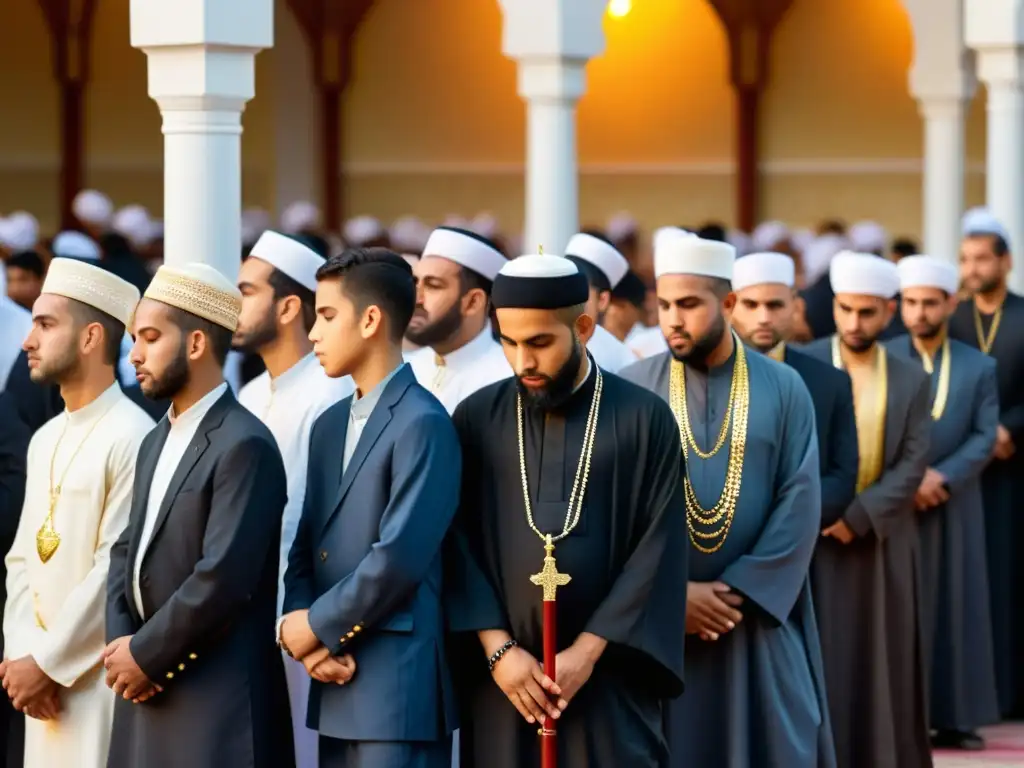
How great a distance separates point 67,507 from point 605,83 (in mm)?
13782

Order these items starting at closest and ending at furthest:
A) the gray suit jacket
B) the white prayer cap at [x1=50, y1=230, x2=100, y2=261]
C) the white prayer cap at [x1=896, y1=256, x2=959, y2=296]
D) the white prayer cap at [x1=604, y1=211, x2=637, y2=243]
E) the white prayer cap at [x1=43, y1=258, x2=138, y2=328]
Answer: the white prayer cap at [x1=43, y1=258, x2=138, y2=328] → the gray suit jacket → the white prayer cap at [x1=896, y1=256, x2=959, y2=296] → the white prayer cap at [x1=50, y1=230, x2=100, y2=261] → the white prayer cap at [x1=604, y1=211, x2=637, y2=243]

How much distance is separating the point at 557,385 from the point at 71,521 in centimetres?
149

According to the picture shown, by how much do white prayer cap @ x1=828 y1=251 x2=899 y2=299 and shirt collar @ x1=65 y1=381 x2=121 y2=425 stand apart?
288cm

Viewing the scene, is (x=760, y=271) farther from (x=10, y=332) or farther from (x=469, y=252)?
(x=10, y=332)

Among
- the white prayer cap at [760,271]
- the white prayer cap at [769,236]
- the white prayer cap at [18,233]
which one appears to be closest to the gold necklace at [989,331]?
the white prayer cap at [760,271]

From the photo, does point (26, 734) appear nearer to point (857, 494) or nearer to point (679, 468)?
point (679, 468)

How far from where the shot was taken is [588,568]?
5.23 metres

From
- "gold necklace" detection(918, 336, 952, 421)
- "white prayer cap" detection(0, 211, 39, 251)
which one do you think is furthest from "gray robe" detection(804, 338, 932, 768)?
"white prayer cap" detection(0, 211, 39, 251)

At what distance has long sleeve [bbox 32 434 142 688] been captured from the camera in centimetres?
576

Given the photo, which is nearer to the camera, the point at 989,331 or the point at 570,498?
the point at 570,498

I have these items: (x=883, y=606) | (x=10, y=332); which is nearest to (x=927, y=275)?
(x=883, y=606)

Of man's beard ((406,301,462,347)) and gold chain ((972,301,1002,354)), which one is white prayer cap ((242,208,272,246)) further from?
man's beard ((406,301,462,347))

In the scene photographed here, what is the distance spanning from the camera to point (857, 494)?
299 inches

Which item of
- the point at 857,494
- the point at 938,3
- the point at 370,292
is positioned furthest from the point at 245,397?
the point at 938,3
